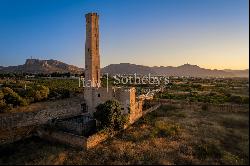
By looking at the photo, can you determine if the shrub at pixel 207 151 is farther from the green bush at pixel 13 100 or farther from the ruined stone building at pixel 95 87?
the green bush at pixel 13 100

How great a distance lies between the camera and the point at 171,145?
1748 cm

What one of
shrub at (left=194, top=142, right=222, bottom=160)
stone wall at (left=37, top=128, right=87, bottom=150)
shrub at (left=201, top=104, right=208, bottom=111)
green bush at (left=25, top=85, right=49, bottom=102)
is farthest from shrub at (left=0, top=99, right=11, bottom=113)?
shrub at (left=201, top=104, right=208, bottom=111)

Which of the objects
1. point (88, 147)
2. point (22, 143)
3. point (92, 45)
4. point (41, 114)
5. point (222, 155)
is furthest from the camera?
point (92, 45)

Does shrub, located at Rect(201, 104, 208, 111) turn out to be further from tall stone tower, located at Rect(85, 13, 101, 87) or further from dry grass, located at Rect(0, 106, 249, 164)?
tall stone tower, located at Rect(85, 13, 101, 87)

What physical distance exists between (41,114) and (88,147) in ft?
28.7

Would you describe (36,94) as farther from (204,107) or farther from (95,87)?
(204,107)

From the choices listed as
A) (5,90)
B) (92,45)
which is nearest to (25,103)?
(5,90)

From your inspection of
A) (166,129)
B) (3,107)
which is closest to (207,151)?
(166,129)

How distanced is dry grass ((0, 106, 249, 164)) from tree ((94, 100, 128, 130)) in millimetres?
986

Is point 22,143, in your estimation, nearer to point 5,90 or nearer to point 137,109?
point 137,109

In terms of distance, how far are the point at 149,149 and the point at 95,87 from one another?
11.5m

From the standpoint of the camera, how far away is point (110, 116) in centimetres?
2005

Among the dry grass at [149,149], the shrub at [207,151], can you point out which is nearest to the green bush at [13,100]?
the dry grass at [149,149]

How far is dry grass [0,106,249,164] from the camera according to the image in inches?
571
